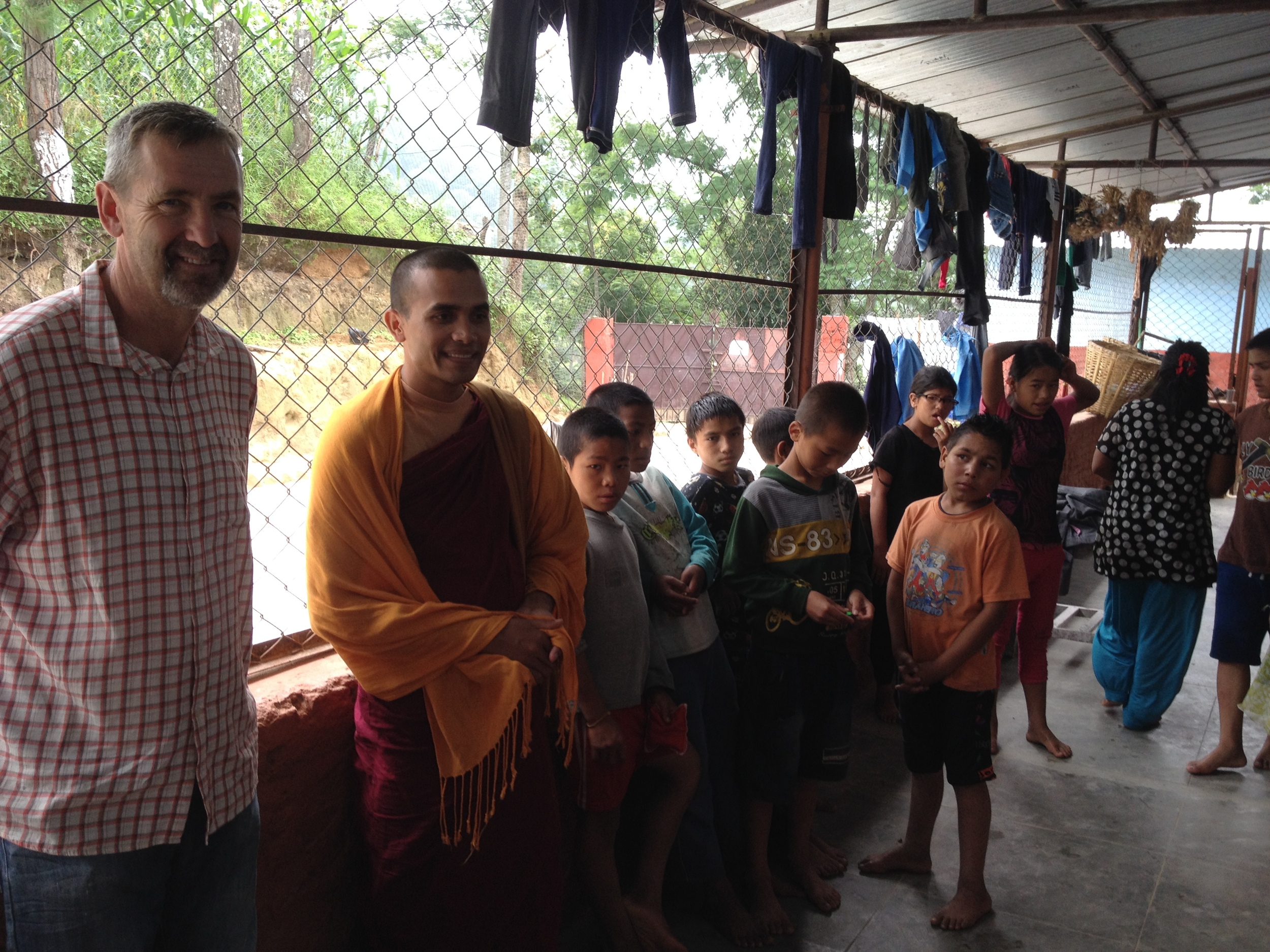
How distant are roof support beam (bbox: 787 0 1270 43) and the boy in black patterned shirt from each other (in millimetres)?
2231

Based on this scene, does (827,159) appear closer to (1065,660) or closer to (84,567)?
(1065,660)

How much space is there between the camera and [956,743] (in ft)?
8.99

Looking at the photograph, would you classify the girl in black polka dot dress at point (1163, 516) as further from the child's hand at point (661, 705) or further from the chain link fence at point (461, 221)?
the child's hand at point (661, 705)

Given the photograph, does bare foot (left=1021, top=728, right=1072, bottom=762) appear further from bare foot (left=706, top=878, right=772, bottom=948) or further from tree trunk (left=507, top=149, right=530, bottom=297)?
tree trunk (left=507, top=149, right=530, bottom=297)

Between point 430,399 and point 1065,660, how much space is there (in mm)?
4341

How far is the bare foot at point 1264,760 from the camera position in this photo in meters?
3.74

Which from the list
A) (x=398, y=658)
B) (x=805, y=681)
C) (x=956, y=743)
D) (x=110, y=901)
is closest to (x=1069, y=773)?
(x=956, y=743)

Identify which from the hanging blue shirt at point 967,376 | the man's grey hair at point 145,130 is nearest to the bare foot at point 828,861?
the man's grey hair at point 145,130

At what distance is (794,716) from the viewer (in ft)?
8.85

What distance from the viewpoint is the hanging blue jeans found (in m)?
3.94

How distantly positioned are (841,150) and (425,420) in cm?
321

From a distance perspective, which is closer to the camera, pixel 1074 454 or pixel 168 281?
pixel 168 281

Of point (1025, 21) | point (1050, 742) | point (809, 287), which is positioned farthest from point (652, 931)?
point (1025, 21)

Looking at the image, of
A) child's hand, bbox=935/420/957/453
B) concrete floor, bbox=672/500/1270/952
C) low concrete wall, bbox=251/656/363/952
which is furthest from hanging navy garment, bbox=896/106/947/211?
low concrete wall, bbox=251/656/363/952
